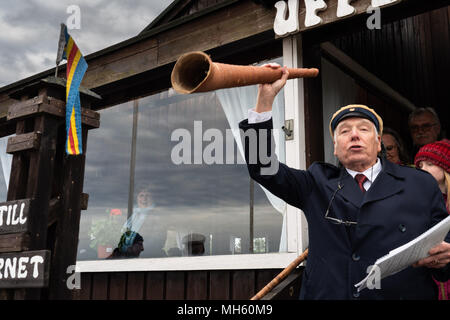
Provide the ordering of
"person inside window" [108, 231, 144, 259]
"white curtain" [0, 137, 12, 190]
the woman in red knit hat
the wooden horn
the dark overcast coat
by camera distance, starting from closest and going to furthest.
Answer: the wooden horn, the dark overcast coat, the woman in red knit hat, "person inside window" [108, 231, 144, 259], "white curtain" [0, 137, 12, 190]

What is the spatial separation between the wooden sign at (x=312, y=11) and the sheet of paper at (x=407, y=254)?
1968mm

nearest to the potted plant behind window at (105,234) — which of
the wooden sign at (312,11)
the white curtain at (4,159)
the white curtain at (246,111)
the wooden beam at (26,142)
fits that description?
the white curtain at (246,111)

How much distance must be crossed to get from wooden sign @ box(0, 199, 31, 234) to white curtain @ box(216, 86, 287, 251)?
193 cm

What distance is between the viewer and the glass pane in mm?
4328

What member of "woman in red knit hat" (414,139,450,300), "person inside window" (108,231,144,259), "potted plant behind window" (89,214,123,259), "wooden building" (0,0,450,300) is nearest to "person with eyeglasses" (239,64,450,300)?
"woman in red knit hat" (414,139,450,300)

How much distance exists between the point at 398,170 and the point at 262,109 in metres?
0.71

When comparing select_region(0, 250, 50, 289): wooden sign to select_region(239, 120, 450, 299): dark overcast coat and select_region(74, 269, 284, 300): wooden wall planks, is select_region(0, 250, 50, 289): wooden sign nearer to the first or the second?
select_region(74, 269, 284, 300): wooden wall planks

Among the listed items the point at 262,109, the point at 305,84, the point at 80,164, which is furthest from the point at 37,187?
the point at 305,84

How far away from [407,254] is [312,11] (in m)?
2.29

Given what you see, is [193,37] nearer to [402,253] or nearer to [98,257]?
[98,257]

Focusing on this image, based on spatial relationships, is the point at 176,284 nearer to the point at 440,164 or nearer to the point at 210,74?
the point at 440,164

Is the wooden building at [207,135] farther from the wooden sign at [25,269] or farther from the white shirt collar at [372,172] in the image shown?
the white shirt collar at [372,172]

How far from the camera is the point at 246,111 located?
4414 millimetres
